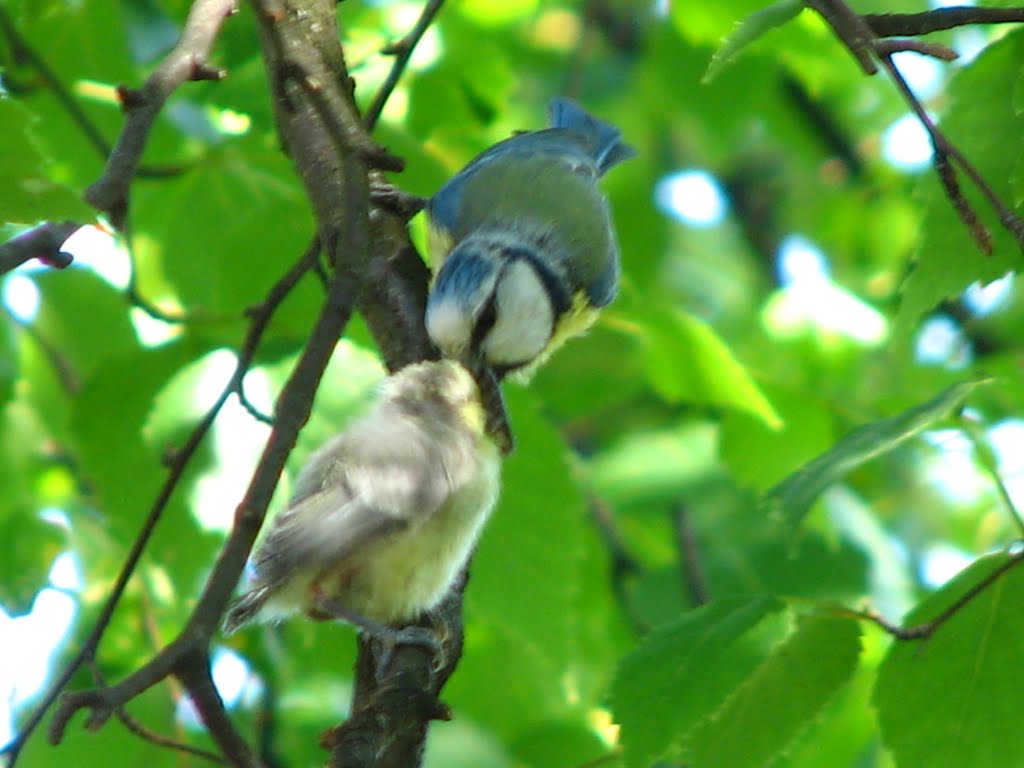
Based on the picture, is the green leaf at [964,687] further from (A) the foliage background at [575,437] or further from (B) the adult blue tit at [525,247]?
(B) the adult blue tit at [525,247]

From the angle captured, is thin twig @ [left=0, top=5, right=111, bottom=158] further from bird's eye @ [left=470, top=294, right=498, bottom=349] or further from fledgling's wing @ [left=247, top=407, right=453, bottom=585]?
fledgling's wing @ [left=247, top=407, right=453, bottom=585]

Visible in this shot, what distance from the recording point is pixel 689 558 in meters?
2.46

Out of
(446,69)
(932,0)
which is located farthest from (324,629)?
(932,0)

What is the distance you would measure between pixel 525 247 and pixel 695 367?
31cm

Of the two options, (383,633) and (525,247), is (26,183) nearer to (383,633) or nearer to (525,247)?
(383,633)

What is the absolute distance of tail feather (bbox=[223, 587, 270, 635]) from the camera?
1.05 m

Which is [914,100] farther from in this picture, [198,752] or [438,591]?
[198,752]

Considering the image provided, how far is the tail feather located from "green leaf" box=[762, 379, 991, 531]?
42 centimetres

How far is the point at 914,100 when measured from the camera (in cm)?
102

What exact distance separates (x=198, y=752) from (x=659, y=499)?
1576 millimetres

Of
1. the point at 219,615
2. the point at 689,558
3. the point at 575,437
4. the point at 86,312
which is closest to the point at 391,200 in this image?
the point at 219,615

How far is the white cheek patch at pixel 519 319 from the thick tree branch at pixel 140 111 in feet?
1.88

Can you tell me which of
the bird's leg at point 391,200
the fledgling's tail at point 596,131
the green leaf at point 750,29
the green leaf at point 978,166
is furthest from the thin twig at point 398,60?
the fledgling's tail at point 596,131

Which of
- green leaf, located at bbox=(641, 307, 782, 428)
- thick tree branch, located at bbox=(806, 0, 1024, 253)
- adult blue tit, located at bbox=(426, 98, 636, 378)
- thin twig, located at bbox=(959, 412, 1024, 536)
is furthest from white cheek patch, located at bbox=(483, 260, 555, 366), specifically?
thick tree branch, located at bbox=(806, 0, 1024, 253)
